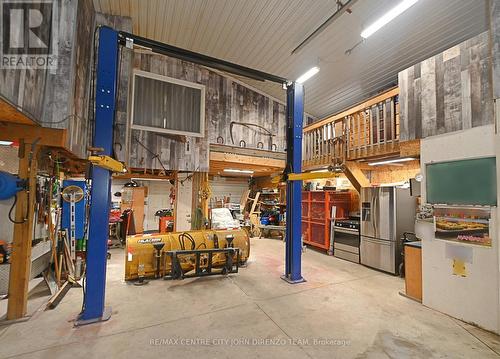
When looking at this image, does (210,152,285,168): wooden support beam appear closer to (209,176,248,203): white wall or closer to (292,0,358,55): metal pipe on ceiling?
(292,0,358,55): metal pipe on ceiling

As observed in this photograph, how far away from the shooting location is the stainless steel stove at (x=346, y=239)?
19.2 feet

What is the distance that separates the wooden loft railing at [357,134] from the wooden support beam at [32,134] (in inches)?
233

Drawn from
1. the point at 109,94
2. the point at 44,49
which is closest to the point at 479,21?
the point at 109,94

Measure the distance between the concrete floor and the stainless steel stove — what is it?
1618 millimetres

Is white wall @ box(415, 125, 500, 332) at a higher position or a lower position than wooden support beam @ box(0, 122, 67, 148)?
lower

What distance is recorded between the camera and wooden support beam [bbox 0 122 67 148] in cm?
291

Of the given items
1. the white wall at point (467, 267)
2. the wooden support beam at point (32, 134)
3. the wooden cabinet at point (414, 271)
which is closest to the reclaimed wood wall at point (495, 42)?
the white wall at point (467, 267)

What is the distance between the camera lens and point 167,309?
328 centimetres

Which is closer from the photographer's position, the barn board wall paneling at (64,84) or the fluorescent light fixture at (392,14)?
the barn board wall paneling at (64,84)

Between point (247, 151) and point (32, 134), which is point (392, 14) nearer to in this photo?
point (247, 151)

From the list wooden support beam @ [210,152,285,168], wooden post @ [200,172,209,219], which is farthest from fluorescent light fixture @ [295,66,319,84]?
wooden post @ [200,172,209,219]

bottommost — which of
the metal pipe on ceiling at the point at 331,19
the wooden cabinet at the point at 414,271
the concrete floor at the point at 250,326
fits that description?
the concrete floor at the point at 250,326

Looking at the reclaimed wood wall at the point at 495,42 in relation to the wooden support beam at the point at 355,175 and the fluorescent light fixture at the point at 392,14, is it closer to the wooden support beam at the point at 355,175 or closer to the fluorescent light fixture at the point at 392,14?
the fluorescent light fixture at the point at 392,14

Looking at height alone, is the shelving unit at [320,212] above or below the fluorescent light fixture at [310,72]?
below
